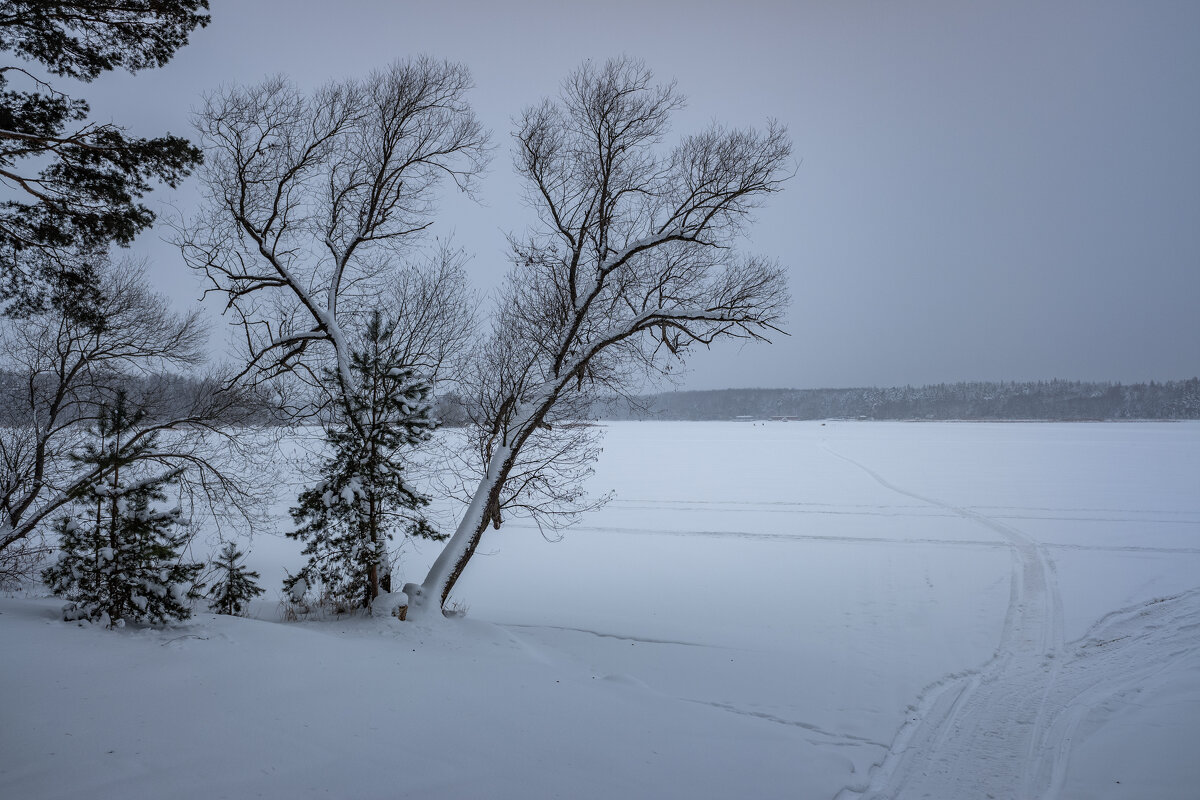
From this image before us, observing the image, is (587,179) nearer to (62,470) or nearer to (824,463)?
(62,470)

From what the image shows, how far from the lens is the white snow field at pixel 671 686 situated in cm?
465

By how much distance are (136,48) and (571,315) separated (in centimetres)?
630

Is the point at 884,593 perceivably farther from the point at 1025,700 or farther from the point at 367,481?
the point at 367,481

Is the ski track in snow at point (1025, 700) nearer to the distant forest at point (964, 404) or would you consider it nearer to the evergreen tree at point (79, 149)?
the evergreen tree at point (79, 149)

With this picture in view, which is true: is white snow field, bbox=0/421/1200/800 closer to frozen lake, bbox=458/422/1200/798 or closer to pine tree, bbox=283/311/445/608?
frozen lake, bbox=458/422/1200/798

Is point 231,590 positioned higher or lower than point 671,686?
higher

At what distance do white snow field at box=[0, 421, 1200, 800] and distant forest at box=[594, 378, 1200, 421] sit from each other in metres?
106

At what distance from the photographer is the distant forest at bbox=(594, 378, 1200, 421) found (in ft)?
441

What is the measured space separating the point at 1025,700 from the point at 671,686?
167 inches

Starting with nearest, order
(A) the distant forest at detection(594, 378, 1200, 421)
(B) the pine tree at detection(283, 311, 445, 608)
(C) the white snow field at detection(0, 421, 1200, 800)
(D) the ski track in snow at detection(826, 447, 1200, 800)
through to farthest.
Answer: (C) the white snow field at detection(0, 421, 1200, 800), (D) the ski track in snow at detection(826, 447, 1200, 800), (B) the pine tree at detection(283, 311, 445, 608), (A) the distant forest at detection(594, 378, 1200, 421)

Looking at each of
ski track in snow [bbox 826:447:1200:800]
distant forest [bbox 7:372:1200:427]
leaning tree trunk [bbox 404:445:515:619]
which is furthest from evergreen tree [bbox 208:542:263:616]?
distant forest [bbox 7:372:1200:427]

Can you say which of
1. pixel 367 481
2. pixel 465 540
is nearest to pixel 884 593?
pixel 465 540

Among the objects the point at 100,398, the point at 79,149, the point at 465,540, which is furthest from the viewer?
the point at 100,398

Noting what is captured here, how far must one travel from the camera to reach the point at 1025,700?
730cm
